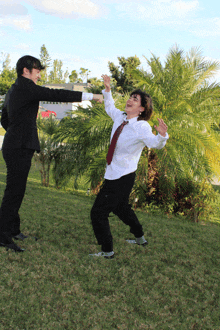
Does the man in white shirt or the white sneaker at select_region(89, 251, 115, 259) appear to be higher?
the man in white shirt

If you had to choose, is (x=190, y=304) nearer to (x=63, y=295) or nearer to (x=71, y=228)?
(x=63, y=295)

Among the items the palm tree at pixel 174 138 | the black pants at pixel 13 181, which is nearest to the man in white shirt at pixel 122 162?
the black pants at pixel 13 181

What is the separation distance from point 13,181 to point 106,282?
1450mm

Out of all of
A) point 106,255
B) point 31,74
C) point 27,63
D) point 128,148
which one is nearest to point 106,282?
point 106,255

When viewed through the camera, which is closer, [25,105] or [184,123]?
[25,105]

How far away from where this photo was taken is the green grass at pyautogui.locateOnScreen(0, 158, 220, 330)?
2490mm

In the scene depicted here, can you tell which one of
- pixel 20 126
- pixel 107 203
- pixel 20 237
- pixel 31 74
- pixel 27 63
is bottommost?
pixel 20 237

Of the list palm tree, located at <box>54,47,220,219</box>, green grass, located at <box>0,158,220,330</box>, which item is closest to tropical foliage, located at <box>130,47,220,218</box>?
palm tree, located at <box>54,47,220,219</box>

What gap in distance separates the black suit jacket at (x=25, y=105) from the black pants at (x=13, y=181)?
0.32 feet

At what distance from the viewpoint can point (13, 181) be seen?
11.3 feet

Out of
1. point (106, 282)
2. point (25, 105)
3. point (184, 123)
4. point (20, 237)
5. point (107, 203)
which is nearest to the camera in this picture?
point (106, 282)

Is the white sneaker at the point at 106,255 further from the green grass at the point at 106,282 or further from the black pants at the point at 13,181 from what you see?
the black pants at the point at 13,181

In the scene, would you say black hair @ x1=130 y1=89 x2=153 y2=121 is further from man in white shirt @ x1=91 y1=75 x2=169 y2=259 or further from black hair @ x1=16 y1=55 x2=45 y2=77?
black hair @ x1=16 y1=55 x2=45 y2=77

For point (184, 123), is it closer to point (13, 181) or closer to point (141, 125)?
point (141, 125)
